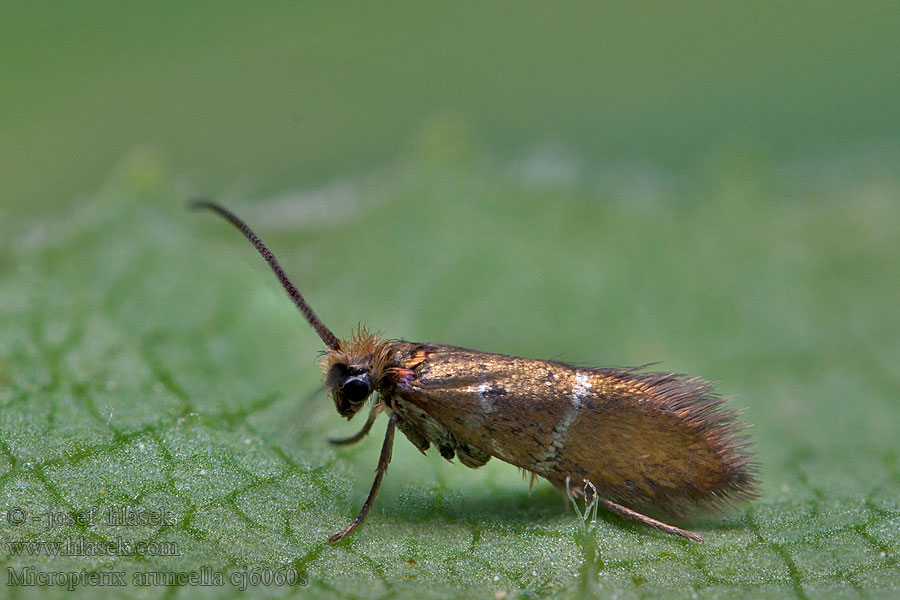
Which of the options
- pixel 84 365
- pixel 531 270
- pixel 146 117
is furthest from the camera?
pixel 146 117

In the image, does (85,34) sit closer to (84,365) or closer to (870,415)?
(84,365)

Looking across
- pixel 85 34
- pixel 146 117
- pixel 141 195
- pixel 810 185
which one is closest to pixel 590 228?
pixel 810 185

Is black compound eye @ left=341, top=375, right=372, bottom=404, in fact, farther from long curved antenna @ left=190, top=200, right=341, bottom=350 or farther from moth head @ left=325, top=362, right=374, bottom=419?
long curved antenna @ left=190, top=200, right=341, bottom=350

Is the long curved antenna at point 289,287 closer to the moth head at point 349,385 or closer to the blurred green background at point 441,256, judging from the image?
the moth head at point 349,385

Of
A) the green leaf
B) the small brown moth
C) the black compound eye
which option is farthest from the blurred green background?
the black compound eye

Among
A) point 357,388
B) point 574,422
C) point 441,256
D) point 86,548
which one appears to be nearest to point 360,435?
point 357,388

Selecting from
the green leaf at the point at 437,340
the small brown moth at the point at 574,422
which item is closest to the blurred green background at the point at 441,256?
the green leaf at the point at 437,340
